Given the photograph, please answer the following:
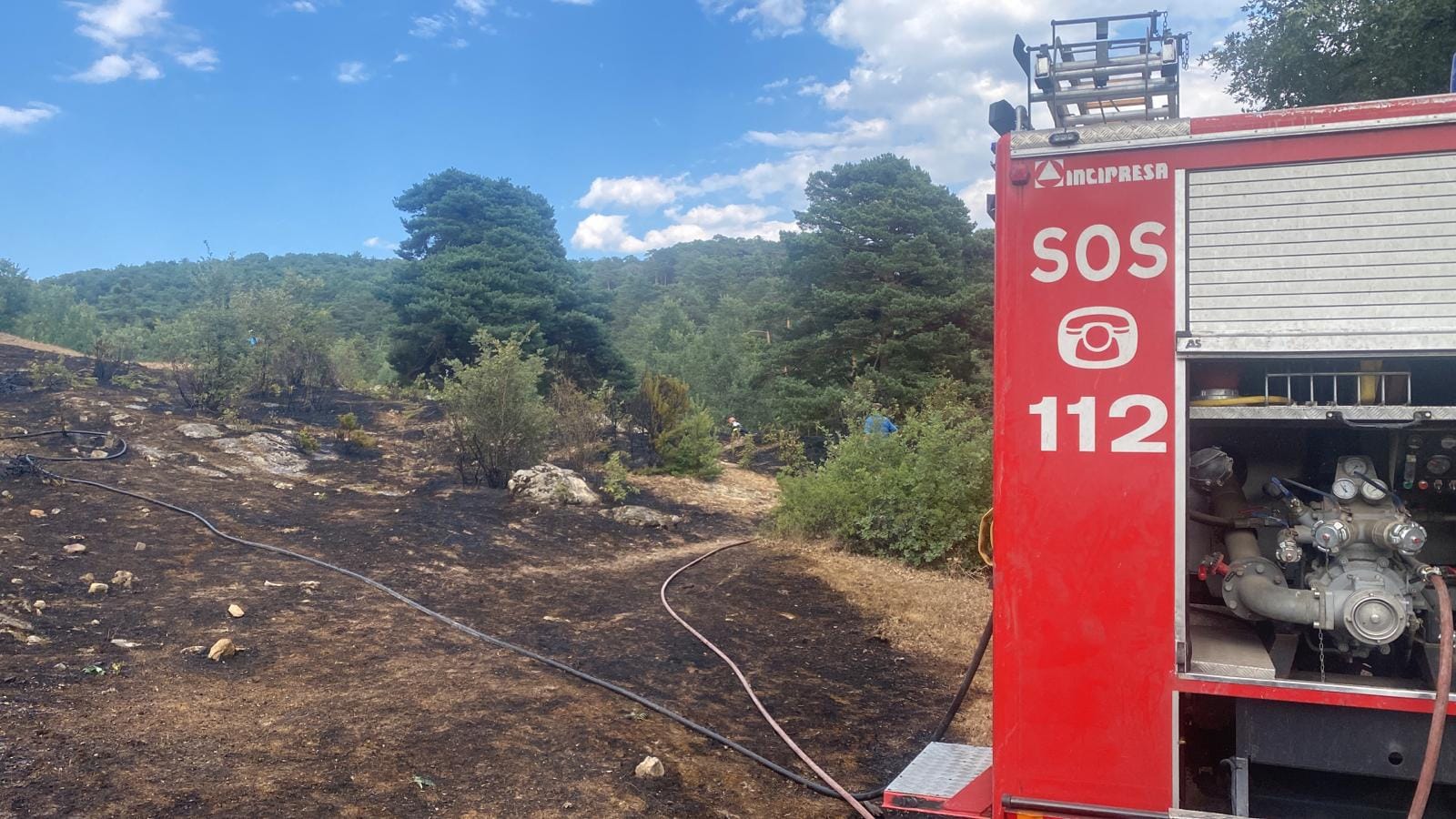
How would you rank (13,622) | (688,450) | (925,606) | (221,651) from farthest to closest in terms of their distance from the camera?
(688,450)
(925,606)
(13,622)
(221,651)

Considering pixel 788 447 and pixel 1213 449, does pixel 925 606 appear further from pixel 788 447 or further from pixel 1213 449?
pixel 788 447

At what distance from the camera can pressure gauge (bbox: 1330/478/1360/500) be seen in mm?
2994

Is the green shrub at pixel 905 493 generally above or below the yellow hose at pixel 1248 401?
below

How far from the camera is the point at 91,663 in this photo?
533cm

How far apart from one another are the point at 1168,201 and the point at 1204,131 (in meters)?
0.22

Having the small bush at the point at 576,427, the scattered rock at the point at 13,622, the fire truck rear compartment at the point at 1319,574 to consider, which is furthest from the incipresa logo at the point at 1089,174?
the small bush at the point at 576,427

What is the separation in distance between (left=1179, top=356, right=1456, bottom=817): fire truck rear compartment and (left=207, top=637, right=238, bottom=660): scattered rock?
5111mm

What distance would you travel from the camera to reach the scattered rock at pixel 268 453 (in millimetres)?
Answer: 12680

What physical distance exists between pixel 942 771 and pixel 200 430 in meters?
12.8

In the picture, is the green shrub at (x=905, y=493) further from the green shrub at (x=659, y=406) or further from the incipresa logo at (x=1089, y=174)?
the incipresa logo at (x=1089, y=174)

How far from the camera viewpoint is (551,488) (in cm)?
1278

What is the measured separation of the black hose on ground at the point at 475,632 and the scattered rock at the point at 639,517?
1369 mm

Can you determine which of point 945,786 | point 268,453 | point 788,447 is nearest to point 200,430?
point 268,453

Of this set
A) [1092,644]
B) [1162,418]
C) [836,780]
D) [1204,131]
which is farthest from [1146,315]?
[836,780]
